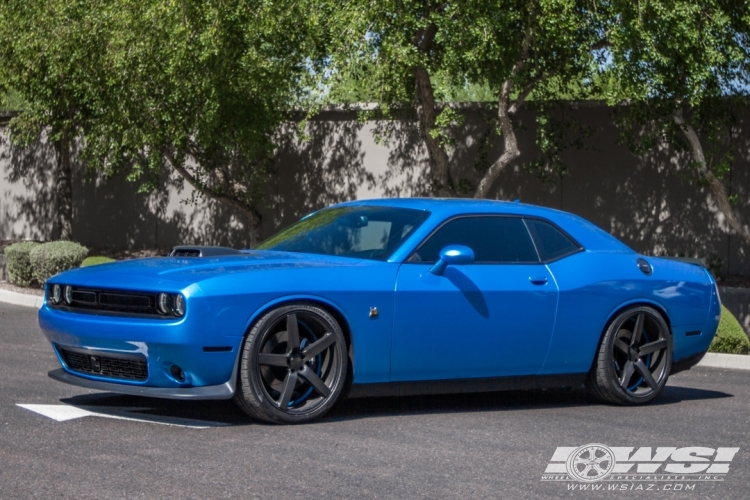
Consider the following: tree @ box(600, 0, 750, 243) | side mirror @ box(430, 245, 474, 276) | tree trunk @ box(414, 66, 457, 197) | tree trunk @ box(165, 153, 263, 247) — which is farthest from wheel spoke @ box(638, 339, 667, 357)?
tree trunk @ box(165, 153, 263, 247)

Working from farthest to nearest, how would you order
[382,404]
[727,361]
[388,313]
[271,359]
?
[727,361] < [382,404] < [388,313] < [271,359]

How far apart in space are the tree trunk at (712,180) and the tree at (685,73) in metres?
0.01

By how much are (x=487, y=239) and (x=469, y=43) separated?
6.43m

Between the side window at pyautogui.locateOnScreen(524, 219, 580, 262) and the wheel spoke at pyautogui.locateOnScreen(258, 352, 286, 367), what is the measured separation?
7.23 feet

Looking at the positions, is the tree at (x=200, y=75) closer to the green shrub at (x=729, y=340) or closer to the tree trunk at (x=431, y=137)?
the tree trunk at (x=431, y=137)

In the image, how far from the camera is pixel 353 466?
598 centimetres

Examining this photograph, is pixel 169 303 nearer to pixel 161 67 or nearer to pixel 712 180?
pixel 161 67

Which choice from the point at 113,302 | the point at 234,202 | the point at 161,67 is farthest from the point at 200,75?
the point at 113,302

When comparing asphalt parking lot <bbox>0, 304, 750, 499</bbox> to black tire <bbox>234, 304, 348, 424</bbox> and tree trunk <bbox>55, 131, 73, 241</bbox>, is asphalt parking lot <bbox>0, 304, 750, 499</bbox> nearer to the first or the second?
black tire <bbox>234, 304, 348, 424</bbox>

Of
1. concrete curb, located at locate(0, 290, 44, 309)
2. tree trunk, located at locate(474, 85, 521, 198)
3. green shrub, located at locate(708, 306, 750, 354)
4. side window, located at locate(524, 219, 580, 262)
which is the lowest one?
concrete curb, located at locate(0, 290, 44, 309)

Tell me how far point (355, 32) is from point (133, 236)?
433 inches

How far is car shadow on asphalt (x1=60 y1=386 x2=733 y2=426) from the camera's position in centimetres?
739

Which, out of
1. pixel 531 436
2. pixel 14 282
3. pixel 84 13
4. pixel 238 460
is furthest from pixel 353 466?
pixel 14 282

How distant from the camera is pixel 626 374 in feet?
28.0
